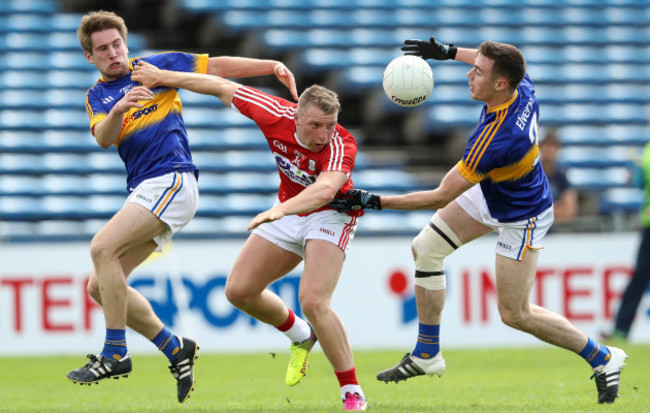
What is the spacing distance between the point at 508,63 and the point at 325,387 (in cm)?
291

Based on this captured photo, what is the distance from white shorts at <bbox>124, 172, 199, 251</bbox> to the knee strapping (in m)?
1.49

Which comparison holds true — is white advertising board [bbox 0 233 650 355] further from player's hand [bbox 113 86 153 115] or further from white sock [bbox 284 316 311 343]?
player's hand [bbox 113 86 153 115]

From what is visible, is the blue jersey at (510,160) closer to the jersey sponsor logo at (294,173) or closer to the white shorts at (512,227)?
the white shorts at (512,227)

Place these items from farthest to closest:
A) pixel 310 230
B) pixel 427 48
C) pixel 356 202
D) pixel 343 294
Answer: pixel 343 294 → pixel 427 48 → pixel 310 230 → pixel 356 202

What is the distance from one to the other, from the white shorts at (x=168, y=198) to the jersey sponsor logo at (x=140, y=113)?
37 centimetres

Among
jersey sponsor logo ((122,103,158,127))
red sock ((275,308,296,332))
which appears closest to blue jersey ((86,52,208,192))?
jersey sponsor logo ((122,103,158,127))

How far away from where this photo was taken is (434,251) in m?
6.51

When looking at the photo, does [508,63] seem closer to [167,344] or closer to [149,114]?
[149,114]

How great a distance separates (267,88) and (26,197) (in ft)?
12.8

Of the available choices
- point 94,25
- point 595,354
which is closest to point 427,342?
point 595,354

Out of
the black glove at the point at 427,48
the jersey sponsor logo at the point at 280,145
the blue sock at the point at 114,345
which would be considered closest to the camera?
the blue sock at the point at 114,345

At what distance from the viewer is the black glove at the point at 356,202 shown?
231 inches

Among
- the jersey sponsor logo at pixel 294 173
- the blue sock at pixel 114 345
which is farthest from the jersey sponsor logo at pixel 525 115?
the blue sock at pixel 114 345

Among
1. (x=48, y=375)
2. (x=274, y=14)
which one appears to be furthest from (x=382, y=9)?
(x=48, y=375)
